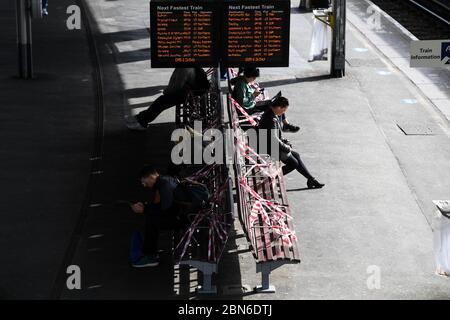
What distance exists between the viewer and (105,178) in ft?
51.9

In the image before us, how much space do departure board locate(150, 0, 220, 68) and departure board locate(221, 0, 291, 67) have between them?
191 millimetres

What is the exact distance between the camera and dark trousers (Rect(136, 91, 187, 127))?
695 inches

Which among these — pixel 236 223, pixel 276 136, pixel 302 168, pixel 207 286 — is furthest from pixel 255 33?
pixel 207 286

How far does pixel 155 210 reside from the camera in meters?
12.4

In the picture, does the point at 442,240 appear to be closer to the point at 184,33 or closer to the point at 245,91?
the point at 245,91

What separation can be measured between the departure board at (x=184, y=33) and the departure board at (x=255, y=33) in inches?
7.5

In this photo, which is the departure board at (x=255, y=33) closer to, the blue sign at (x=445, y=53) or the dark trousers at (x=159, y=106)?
the dark trousers at (x=159, y=106)

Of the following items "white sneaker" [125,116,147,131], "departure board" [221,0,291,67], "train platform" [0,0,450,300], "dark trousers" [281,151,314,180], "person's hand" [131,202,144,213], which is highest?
"departure board" [221,0,291,67]

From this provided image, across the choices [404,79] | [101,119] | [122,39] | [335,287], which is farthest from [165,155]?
[122,39]

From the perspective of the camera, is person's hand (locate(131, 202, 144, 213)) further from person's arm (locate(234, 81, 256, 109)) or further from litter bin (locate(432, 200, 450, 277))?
person's arm (locate(234, 81, 256, 109))

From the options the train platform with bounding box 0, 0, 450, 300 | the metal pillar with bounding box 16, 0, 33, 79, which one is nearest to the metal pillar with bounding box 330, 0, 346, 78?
the train platform with bounding box 0, 0, 450, 300

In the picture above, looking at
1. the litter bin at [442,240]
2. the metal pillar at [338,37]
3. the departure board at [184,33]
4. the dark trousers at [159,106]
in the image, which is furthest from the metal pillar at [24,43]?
the litter bin at [442,240]

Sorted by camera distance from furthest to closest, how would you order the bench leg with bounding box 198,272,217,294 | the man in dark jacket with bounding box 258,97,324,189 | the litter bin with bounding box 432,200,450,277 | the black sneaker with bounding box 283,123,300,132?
the black sneaker with bounding box 283,123,300,132 < the man in dark jacket with bounding box 258,97,324,189 < the litter bin with bounding box 432,200,450,277 < the bench leg with bounding box 198,272,217,294

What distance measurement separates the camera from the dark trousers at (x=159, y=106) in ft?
57.9
